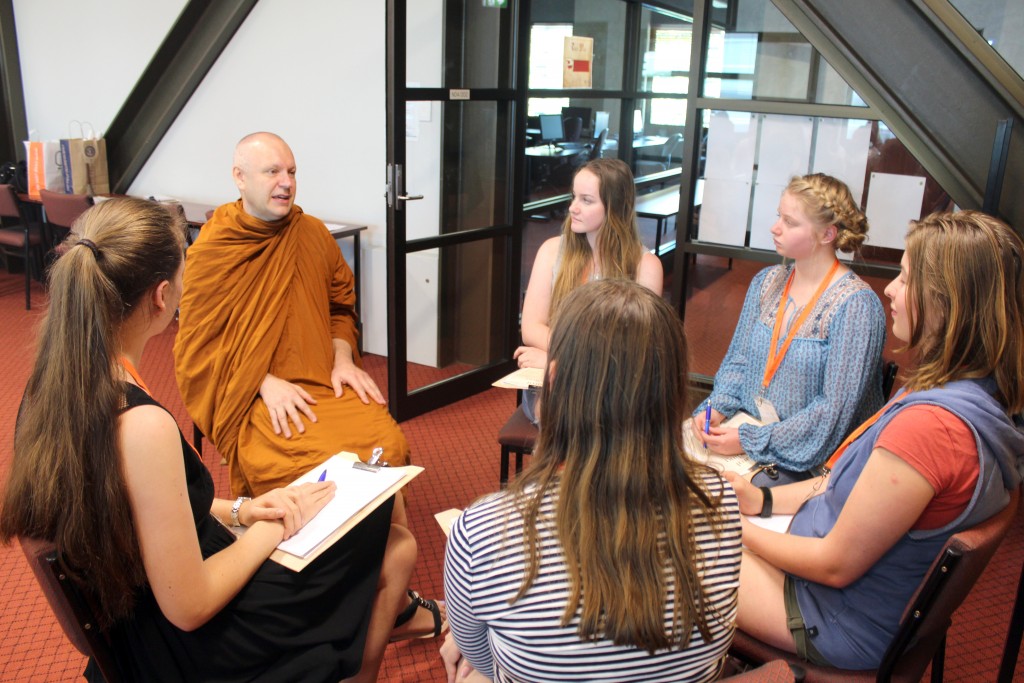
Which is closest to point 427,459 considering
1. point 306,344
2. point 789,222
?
point 306,344

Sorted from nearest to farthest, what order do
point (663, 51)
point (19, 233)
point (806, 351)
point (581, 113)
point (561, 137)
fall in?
point (806, 351), point (561, 137), point (581, 113), point (19, 233), point (663, 51)

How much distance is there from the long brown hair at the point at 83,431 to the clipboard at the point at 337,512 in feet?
0.92

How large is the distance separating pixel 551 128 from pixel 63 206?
2951 mm

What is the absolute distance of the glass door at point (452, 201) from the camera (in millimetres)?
3514

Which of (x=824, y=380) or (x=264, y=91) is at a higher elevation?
(x=264, y=91)

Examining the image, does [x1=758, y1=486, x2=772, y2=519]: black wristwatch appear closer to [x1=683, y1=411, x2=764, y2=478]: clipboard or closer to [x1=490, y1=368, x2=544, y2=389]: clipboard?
[x1=683, y1=411, x2=764, y2=478]: clipboard

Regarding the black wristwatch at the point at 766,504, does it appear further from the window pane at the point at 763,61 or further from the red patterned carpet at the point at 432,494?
the window pane at the point at 763,61

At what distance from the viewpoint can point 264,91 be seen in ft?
15.1

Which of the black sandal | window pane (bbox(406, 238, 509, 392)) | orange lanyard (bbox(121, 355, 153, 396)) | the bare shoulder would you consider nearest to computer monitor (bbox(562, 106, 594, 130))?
window pane (bbox(406, 238, 509, 392))

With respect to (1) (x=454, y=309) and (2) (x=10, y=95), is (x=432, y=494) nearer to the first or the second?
(1) (x=454, y=309)

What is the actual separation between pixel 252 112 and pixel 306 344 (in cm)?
A: 263

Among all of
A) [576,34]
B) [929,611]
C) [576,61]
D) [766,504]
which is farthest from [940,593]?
[576,34]

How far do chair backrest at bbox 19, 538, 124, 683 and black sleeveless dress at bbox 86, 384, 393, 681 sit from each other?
0.16ft

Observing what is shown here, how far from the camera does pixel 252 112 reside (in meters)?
Result: 4.69
